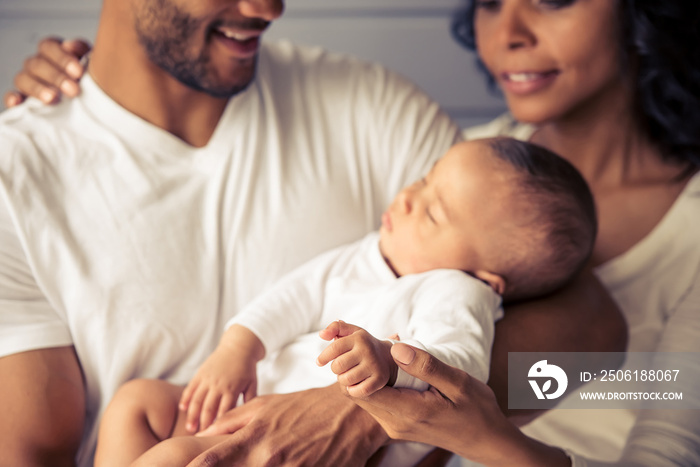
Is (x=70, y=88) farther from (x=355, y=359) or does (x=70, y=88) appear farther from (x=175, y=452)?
(x=355, y=359)

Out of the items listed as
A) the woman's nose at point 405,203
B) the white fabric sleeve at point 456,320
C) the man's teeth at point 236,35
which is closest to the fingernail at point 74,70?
the man's teeth at point 236,35

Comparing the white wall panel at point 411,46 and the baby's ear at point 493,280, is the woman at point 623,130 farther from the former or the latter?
the white wall panel at point 411,46

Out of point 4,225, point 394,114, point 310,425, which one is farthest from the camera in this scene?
point 394,114

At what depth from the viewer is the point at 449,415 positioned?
923 millimetres

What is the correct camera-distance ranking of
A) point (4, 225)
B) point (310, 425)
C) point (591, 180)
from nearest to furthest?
1. point (310, 425)
2. point (4, 225)
3. point (591, 180)

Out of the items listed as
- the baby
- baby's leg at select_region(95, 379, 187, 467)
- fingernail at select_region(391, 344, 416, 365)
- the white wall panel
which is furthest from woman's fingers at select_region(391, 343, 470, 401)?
the white wall panel

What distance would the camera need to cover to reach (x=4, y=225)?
1.21 meters

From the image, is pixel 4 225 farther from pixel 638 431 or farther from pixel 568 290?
pixel 638 431

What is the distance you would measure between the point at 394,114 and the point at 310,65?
23cm

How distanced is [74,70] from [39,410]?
685mm

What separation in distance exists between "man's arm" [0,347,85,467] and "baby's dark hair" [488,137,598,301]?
816 millimetres

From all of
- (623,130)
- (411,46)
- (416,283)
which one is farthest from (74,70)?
(411,46)

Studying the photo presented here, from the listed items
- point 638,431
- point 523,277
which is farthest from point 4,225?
point 638,431

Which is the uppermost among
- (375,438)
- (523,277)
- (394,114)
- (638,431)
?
(394,114)
